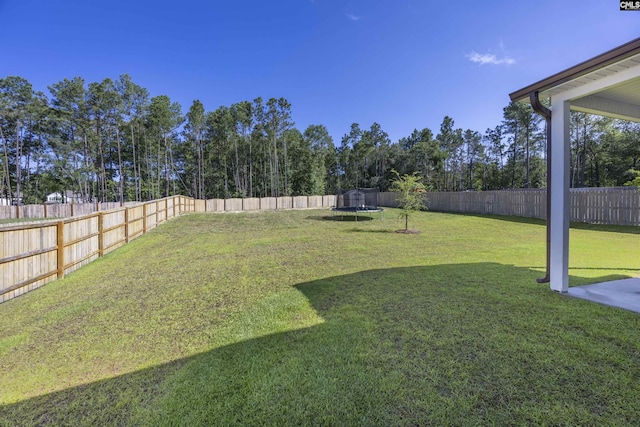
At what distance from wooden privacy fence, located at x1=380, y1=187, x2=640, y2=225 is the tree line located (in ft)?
34.8

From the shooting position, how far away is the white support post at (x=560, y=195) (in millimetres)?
3438

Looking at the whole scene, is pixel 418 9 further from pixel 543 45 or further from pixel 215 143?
pixel 215 143

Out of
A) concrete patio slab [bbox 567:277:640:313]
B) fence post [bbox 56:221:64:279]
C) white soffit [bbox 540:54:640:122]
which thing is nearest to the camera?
white soffit [bbox 540:54:640:122]

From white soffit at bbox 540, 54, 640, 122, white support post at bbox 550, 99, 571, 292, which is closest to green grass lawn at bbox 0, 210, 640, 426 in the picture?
white support post at bbox 550, 99, 571, 292

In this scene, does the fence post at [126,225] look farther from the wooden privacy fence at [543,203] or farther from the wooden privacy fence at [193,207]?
the wooden privacy fence at [543,203]

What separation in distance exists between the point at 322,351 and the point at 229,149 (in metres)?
36.2

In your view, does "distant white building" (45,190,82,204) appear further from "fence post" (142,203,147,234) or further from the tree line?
"fence post" (142,203,147,234)

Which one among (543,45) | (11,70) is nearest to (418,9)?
(543,45)

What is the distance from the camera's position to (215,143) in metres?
34.6

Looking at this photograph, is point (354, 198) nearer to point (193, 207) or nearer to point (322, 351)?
point (193, 207)

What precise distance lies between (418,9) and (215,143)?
29.8 meters

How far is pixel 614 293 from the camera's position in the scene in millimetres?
3521

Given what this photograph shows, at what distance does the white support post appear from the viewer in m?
3.44

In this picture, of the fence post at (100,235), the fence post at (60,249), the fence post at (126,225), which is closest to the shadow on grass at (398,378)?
the fence post at (60,249)
